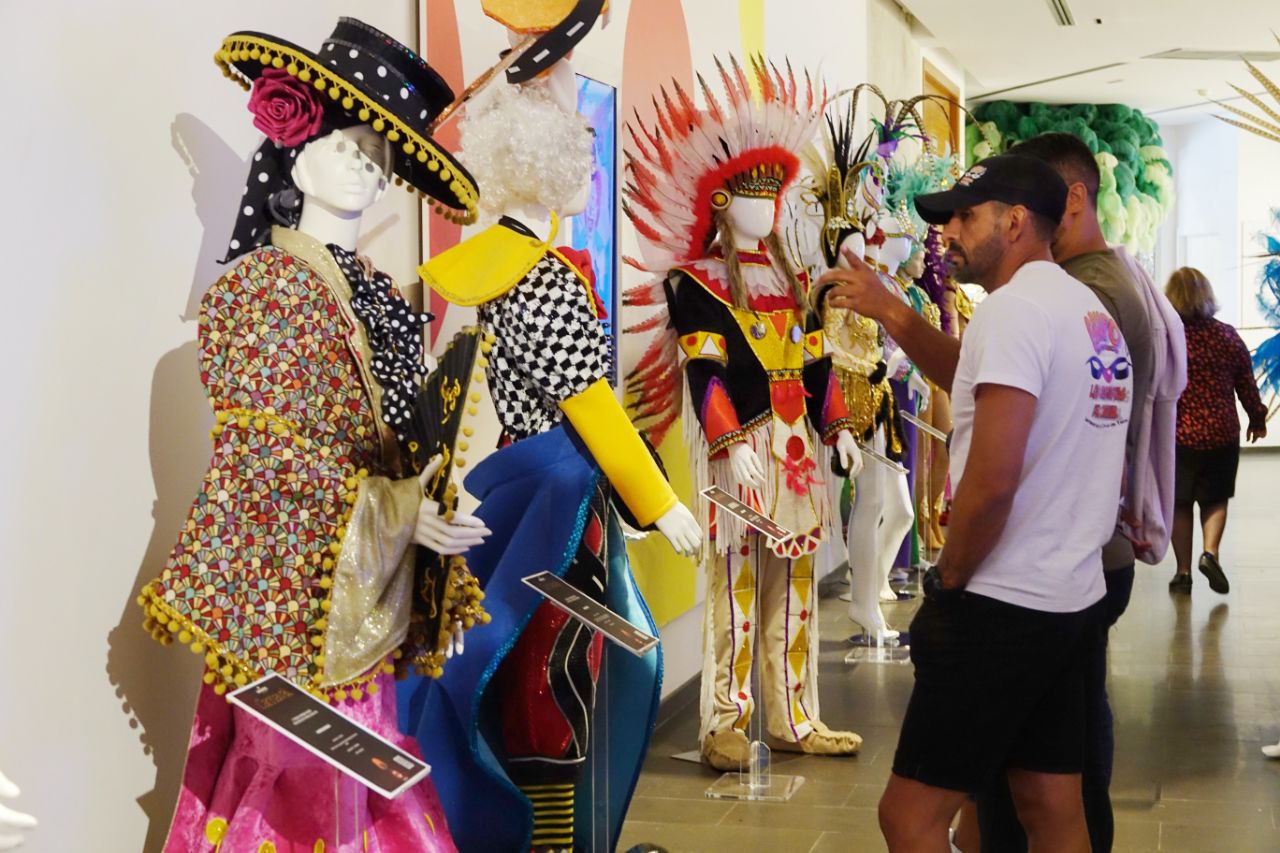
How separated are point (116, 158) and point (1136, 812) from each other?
307 cm

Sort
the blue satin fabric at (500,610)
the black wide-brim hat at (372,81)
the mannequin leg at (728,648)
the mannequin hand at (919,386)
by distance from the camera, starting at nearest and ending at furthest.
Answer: the black wide-brim hat at (372,81) → the blue satin fabric at (500,610) → the mannequin leg at (728,648) → the mannequin hand at (919,386)

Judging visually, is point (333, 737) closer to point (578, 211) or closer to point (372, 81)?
point (372, 81)

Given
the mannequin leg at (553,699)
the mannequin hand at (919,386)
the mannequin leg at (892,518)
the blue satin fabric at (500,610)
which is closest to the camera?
the blue satin fabric at (500,610)

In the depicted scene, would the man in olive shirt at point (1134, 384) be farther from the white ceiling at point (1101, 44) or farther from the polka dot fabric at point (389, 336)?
the white ceiling at point (1101, 44)

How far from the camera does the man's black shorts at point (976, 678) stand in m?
2.43

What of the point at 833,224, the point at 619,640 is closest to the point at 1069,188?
the point at 619,640

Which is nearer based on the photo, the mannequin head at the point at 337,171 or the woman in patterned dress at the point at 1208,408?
the mannequin head at the point at 337,171

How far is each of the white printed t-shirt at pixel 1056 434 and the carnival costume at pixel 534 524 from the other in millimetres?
682

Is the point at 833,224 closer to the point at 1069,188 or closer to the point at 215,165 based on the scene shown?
the point at 1069,188

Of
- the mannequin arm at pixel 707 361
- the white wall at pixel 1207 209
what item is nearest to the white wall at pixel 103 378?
the mannequin arm at pixel 707 361

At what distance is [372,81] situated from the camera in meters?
2.32

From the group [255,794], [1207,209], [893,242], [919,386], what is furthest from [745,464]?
[1207,209]

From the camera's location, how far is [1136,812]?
3.96 m

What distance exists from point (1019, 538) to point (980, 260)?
0.51 m
